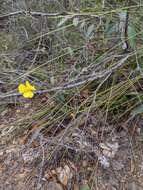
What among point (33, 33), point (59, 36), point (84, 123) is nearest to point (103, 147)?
point (84, 123)

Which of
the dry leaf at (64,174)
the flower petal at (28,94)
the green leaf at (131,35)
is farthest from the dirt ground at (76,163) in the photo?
the green leaf at (131,35)

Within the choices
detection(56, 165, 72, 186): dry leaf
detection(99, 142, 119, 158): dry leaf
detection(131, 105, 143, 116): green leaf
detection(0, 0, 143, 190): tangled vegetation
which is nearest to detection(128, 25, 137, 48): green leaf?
detection(0, 0, 143, 190): tangled vegetation

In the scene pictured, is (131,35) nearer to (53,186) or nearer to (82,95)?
(82,95)

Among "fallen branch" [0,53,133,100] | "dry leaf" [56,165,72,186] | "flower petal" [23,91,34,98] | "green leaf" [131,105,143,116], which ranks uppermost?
"fallen branch" [0,53,133,100]

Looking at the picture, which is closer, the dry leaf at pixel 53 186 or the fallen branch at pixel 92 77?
the dry leaf at pixel 53 186

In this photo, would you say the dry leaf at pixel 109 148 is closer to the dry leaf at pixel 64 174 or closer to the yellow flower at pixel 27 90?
the dry leaf at pixel 64 174

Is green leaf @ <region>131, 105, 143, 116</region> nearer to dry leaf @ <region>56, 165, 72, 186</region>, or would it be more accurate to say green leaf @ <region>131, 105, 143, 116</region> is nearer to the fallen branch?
the fallen branch

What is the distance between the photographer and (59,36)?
1669mm

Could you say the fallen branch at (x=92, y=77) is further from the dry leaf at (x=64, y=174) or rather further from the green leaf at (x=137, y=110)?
the dry leaf at (x=64, y=174)

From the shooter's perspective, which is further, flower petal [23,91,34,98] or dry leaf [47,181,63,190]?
flower petal [23,91,34,98]

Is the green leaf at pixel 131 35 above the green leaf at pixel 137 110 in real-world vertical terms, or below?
above

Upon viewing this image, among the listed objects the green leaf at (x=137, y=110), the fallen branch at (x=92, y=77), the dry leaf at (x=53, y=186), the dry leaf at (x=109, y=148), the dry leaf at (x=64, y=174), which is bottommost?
the dry leaf at (x=53, y=186)

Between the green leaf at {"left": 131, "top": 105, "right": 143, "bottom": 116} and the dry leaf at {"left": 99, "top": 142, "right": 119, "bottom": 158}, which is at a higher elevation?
the green leaf at {"left": 131, "top": 105, "right": 143, "bottom": 116}

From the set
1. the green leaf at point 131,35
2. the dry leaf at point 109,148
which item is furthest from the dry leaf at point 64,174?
the green leaf at point 131,35
